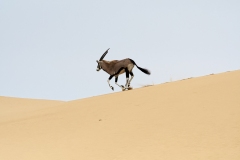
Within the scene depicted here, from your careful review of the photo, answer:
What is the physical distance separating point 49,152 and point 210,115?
2.64 metres

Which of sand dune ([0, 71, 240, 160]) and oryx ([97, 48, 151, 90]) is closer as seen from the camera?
sand dune ([0, 71, 240, 160])

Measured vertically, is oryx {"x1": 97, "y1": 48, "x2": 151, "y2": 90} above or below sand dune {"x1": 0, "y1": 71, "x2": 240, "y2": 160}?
above

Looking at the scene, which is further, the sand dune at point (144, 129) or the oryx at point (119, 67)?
the oryx at point (119, 67)

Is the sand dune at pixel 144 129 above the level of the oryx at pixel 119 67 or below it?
below

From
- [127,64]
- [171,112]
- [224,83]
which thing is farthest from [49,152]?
[127,64]

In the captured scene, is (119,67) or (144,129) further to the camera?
(119,67)

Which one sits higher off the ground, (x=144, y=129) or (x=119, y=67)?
(x=119, y=67)

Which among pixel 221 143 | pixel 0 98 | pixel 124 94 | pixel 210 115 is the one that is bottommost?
pixel 221 143

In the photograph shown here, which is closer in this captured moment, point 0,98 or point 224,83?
point 224,83

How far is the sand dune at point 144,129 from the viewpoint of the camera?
5.85 m

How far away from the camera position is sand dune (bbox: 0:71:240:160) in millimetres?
5847

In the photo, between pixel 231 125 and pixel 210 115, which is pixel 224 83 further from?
pixel 231 125

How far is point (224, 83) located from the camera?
9359 millimetres

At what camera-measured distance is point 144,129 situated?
7125mm
